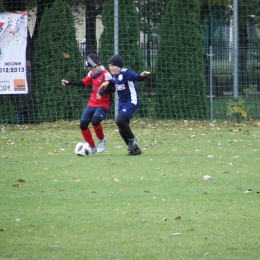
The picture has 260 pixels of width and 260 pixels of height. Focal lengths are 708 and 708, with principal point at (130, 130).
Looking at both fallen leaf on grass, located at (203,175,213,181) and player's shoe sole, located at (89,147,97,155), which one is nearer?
fallen leaf on grass, located at (203,175,213,181)

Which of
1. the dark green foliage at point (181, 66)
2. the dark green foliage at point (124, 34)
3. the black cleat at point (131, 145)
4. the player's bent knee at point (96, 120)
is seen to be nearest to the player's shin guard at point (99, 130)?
the player's bent knee at point (96, 120)

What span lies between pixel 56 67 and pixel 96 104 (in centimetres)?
703

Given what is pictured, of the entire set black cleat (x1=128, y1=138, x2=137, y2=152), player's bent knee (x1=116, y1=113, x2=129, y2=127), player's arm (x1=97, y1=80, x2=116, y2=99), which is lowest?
black cleat (x1=128, y1=138, x2=137, y2=152)

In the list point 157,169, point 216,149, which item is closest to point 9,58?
point 216,149

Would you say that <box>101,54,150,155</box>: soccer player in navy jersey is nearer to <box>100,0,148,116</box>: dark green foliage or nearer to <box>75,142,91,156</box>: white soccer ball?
<box>75,142,91,156</box>: white soccer ball

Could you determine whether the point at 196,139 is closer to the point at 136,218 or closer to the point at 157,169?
the point at 157,169

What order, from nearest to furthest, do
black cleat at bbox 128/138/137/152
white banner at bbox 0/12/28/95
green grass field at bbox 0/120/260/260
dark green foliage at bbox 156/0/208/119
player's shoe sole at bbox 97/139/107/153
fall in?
green grass field at bbox 0/120/260/260 < black cleat at bbox 128/138/137/152 < player's shoe sole at bbox 97/139/107/153 < white banner at bbox 0/12/28/95 < dark green foliage at bbox 156/0/208/119

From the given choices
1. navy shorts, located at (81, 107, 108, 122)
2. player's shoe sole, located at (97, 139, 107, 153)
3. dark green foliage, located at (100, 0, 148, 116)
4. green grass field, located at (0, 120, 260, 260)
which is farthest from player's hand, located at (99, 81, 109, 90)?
dark green foliage, located at (100, 0, 148, 116)

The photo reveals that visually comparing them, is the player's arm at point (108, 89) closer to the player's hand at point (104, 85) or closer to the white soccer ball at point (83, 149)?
the player's hand at point (104, 85)

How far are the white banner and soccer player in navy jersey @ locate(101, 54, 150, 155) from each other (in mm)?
6352

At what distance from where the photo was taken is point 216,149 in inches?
Result: 508

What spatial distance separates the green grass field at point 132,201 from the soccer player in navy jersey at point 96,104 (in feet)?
1.10

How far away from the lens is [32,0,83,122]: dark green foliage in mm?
18859

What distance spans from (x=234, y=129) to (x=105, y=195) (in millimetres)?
8601
